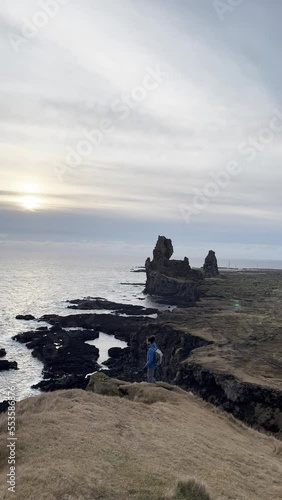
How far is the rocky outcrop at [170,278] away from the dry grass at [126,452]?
313 feet

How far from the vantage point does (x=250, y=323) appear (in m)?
48.9

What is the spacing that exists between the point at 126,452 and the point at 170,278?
380 ft

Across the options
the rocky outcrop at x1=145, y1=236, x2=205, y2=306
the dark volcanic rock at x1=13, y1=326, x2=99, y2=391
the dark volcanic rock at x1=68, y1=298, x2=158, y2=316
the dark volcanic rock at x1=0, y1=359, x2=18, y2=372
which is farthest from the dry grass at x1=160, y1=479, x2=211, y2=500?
the rocky outcrop at x1=145, y1=236, x2=205, y2=306

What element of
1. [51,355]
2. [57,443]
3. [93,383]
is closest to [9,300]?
[51,355]

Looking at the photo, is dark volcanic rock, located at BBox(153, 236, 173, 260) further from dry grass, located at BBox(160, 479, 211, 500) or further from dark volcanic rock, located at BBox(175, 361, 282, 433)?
dry grass, located at BBox(160, 479, 211, 500)

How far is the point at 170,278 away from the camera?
418 feet

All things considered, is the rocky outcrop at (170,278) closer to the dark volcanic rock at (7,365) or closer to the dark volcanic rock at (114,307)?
the dark volcanic rock at (114,307)

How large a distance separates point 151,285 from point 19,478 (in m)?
125

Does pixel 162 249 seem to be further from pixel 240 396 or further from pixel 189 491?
pixel 189 491

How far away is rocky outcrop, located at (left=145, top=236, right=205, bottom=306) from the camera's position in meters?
117

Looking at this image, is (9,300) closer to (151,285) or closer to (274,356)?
(151,285)

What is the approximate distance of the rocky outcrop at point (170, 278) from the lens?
116594 millimetres

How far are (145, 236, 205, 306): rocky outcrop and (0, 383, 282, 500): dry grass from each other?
95.3m

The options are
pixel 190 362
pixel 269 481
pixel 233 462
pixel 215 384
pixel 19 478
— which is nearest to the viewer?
pixel 19 478
